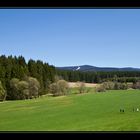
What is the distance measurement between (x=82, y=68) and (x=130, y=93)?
1.37 feet

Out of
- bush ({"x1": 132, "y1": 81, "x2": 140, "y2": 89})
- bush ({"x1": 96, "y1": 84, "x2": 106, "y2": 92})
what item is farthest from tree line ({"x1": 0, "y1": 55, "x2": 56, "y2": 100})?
bush ({"x1": 132, "y1": 81, "x2": 140, "y2": 89})

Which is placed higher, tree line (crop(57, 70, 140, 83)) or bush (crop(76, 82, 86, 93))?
tree line (crop(57, 70, 140, 83))

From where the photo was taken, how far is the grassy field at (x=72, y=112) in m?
2.39

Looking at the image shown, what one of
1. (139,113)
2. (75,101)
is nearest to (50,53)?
(75,101)

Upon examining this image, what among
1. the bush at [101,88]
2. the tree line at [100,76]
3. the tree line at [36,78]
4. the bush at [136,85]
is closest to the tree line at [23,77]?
the tree line at [36,78]

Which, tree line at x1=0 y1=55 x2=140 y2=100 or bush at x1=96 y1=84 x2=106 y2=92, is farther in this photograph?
bush at x1=96 y1=84 x2=106 y2=92

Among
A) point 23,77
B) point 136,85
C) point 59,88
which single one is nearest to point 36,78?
point 23,77

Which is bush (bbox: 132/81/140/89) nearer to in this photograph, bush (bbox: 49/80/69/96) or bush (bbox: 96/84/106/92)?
bush (bbox: 96/84/106/92)

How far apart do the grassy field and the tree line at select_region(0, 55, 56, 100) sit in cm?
8

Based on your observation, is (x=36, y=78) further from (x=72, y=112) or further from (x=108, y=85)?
(x=108, y=85)

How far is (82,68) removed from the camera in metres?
2.41

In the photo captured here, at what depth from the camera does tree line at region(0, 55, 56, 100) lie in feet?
7.89

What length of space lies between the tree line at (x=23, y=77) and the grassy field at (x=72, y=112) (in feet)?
0.25

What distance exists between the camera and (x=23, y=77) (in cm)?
249
